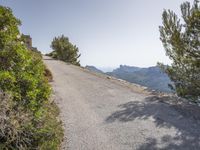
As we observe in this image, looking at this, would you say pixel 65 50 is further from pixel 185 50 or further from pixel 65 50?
pixel 185 50

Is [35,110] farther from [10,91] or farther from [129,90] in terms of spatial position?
[129,90]

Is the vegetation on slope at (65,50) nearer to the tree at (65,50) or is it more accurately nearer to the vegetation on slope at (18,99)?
the tree at (65,50)

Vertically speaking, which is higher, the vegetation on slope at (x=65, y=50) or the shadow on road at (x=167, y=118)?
the vegetation on slope at (x=65, y=50)

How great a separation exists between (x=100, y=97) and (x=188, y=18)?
7.27 metres

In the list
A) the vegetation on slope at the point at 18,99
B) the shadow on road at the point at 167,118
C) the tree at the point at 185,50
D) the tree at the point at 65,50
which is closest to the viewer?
the vegetation on slope at the point at 18,99

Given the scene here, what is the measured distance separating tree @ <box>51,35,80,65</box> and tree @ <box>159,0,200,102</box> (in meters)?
37.2

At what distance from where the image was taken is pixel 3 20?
8180 mm

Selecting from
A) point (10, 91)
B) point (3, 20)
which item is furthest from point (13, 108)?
point (3, 20)

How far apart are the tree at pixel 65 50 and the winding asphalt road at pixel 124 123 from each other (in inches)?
1473

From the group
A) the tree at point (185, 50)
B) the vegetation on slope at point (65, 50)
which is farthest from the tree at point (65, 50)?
the tree at point (185, 50)

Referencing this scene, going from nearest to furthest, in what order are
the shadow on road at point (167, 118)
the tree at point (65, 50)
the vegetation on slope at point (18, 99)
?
1. the vegetation on slope at point (18, 99)
2. the shadow on road at point (167, 118)
3. the tree at point (65, 50)

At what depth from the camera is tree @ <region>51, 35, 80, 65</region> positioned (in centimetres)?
5219

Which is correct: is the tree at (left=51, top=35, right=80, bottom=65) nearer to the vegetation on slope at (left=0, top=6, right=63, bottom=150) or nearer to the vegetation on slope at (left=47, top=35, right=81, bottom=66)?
the vegetation on slope at (left=47, top=35, right=81, bottom=66)

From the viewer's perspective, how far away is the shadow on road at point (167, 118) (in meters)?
8.12
